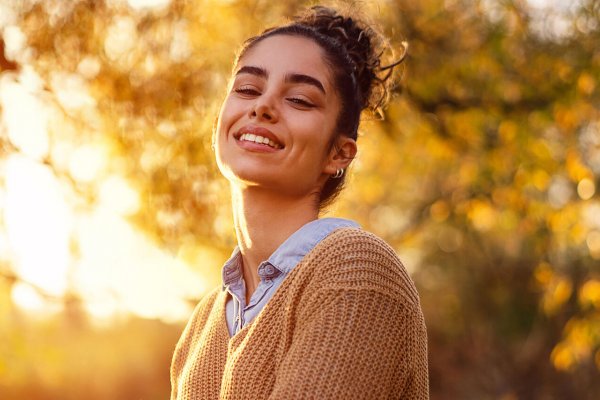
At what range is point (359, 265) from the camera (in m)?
1.57

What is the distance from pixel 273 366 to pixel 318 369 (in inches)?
6.2

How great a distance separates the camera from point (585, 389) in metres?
10.5

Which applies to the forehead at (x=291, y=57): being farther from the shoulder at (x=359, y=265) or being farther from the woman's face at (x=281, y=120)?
the shoulder at (x=359, y=265)

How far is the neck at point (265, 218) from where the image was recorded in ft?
6.11

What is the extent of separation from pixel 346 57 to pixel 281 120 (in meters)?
0.29

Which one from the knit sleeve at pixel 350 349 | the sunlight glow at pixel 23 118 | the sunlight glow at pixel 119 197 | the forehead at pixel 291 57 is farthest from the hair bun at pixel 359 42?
the sunlight glow at pixel 119 197

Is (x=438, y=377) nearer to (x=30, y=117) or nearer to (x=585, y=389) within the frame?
(x=585, y=389)

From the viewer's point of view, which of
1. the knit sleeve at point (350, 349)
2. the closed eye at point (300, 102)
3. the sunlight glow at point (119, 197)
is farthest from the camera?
the sunlight glow at point (119, 197)

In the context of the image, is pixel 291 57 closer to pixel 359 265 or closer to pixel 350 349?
pixel 359 265

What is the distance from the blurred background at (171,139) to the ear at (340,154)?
1727 mm

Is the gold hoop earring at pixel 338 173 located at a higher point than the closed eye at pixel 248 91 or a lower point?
lower

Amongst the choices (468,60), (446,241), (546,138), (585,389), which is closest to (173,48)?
(468,60)

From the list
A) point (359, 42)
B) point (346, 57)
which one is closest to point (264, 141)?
point (346, 57)

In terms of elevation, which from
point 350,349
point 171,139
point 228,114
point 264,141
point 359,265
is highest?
point 171,139
